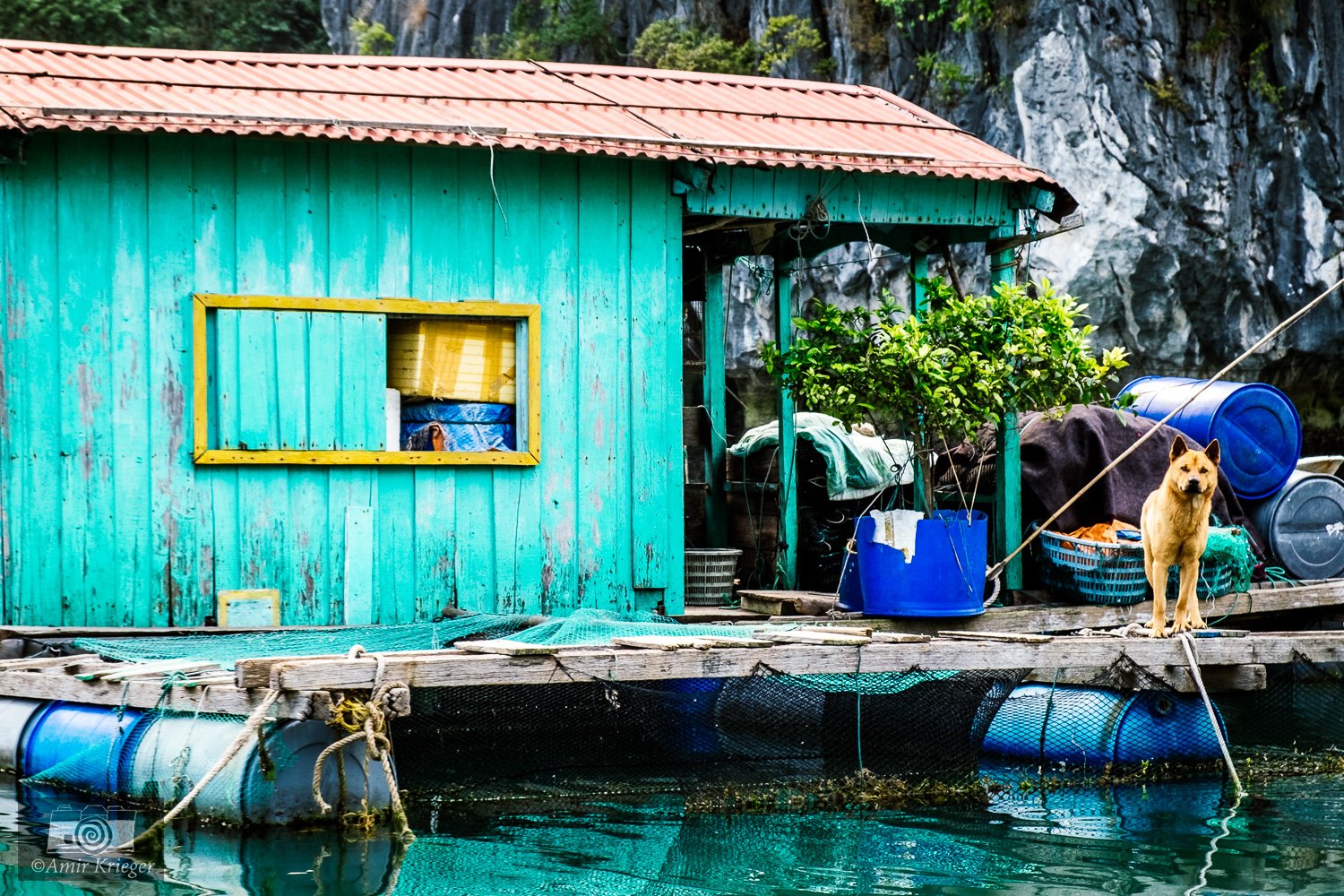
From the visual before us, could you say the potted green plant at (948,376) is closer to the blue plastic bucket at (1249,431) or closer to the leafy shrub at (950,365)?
the leafy shrub at (950,365)

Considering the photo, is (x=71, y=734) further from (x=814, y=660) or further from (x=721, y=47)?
(x=721, y=47)

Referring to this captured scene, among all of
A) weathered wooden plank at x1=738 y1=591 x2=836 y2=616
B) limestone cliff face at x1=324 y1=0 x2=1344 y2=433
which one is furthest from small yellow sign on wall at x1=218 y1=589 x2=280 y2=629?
limestone cliff face at x1=324 y1=0 x2=1344 y2=433

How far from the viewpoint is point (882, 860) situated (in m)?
6.81

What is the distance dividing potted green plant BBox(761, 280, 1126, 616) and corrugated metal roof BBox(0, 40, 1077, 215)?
3.85 feet

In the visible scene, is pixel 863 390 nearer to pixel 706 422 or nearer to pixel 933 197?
pixel 933 197

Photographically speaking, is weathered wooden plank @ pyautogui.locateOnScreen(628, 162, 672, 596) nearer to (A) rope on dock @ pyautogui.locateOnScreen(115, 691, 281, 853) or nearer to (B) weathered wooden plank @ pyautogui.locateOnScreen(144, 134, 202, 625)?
(B) weathered wooden plank @ pyautogui.locateOnScreen(144, 134, 202, 625)

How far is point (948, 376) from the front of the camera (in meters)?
9.40

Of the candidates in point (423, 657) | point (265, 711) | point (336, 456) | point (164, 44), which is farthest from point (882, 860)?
point (164, 44)

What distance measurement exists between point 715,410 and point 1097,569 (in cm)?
353

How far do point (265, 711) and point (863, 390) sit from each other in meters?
4.65

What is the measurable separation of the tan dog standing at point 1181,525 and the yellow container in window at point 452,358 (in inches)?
169

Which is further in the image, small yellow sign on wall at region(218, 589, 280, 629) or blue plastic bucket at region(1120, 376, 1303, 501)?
blue plastic bucket at region(1120, 376, 1303, 501)

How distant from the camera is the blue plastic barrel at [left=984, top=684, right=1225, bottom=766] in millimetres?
8656

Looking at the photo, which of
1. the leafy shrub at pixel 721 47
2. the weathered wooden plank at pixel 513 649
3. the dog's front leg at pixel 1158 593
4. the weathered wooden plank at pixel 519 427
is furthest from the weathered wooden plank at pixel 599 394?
the leafy shrub at pixel 721 47
